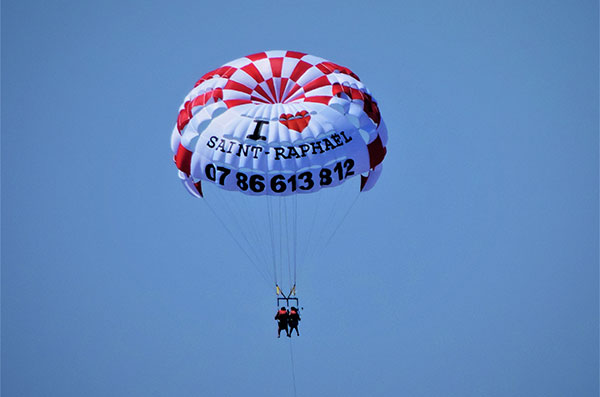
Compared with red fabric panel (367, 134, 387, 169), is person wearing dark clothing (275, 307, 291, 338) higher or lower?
lower

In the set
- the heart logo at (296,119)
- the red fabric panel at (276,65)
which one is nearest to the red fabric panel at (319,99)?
the heart logo at (296,119)

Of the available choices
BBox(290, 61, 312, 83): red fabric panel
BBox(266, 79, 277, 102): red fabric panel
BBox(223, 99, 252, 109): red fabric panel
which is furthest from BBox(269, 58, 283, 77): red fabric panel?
BBox(223, 99, 252, 109): red fabric panel

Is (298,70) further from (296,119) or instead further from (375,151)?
(375,151)

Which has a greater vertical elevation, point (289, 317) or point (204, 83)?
point (204, 83)

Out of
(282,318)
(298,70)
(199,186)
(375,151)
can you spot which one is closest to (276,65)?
(298,70)

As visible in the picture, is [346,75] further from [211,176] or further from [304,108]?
[211,176]

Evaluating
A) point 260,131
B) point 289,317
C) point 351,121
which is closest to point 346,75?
point 351,121

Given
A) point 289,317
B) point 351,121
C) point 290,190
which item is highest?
point 351,121

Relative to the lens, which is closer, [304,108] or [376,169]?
[304,108]

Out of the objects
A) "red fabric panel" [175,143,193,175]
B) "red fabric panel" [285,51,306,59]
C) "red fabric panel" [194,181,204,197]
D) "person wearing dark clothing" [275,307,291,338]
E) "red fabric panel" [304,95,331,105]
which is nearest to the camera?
"red fabric panel" [304,95,331,105]

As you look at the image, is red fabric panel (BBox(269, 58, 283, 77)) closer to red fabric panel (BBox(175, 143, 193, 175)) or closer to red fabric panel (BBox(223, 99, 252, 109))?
red fabric panel (BBox(223, 99, 252, 109))

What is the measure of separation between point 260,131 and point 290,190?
1945 mm

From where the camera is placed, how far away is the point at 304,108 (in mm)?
30688

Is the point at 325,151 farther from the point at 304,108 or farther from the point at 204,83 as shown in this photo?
the point at 204,83
